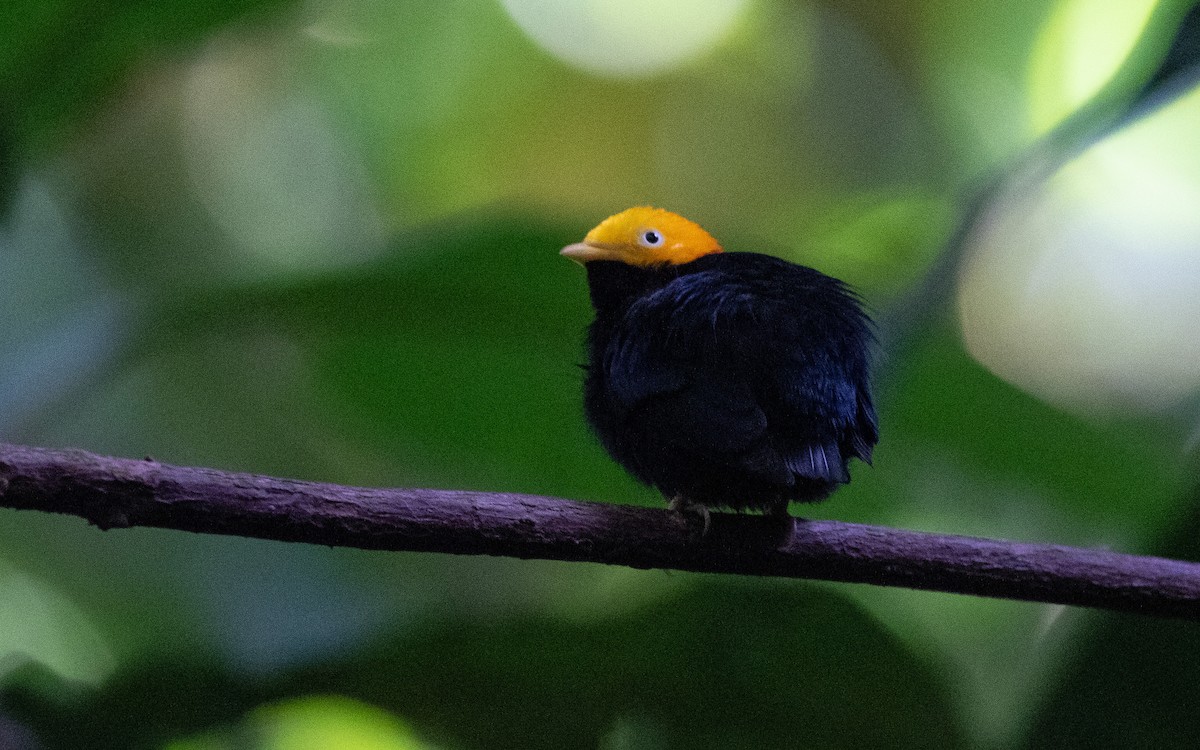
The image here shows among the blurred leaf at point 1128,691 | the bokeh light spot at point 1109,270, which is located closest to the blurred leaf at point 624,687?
the blurred leaf at point 1128,691

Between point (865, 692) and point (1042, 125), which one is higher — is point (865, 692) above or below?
below

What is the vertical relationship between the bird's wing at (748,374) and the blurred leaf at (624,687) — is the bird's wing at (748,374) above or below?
above

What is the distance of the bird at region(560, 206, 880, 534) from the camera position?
1698mm

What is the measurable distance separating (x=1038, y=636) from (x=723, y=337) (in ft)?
3.95

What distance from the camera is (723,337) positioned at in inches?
72.8

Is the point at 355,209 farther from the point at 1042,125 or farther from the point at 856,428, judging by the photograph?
the point at 1042,125

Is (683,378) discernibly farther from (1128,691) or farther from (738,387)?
(1128,691)

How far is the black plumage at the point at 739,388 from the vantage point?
170 centimetres

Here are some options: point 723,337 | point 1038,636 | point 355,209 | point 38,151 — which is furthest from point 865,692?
point 38,151

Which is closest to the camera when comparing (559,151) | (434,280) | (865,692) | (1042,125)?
(865,692)

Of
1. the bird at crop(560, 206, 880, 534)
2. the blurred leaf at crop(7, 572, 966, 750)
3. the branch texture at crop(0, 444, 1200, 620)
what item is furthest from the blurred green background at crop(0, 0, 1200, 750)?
the branch texture at crop(0, 444, 1200, 620)

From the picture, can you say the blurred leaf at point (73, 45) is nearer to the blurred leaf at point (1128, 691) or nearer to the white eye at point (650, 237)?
the white eye at point (650, 237)

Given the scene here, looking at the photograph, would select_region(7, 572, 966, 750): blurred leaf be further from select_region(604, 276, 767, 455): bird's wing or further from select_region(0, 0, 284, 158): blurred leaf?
select_region(0, 0, 284, 158): blurred leaf

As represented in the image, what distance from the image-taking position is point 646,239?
2.58 m
